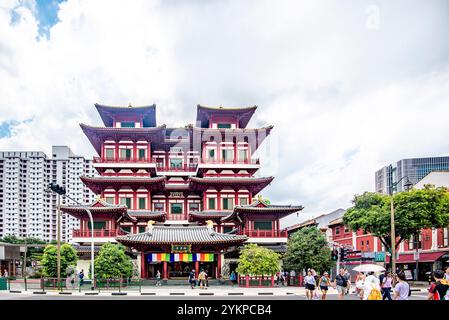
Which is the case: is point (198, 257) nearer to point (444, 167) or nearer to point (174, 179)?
point (174, 179)

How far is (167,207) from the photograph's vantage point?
131 ft

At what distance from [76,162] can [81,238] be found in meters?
31.8

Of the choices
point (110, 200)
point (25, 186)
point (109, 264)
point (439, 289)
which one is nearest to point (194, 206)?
point (110, 200)

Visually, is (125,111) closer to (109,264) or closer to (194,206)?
(109,264)

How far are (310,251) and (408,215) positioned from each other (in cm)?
593

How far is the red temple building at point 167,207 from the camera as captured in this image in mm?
31344

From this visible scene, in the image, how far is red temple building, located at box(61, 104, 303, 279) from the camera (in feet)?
103

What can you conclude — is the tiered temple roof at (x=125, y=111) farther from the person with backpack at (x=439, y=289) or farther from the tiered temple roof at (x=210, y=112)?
the person with backpack at (x=439, y=289)

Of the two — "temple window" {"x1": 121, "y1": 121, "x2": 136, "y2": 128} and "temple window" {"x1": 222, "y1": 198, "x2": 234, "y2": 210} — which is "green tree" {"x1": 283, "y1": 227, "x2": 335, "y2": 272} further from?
"temple window" {"x1": 121, "y1": 121, "x2": 136, "y2": 128}

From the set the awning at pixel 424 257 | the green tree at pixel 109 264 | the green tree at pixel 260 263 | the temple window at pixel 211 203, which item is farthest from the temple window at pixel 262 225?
the green tree at pixel 109 264

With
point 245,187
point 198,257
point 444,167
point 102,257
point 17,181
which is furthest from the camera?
point 245,187
